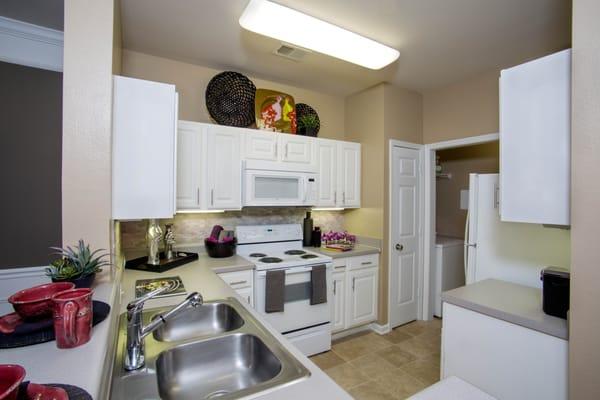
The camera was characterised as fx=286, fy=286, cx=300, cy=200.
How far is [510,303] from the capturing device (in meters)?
1.70

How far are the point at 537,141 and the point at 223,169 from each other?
2238mm

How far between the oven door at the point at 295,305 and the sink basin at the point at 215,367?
1.16 meters

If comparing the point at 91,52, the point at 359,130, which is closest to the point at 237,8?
the point at 91,52

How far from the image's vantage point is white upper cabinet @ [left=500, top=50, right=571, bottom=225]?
1.42 meters

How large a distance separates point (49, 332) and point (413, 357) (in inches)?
111

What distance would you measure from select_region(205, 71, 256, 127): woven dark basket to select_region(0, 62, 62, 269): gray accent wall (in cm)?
127

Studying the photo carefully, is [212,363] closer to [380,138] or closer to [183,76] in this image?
[183,76]

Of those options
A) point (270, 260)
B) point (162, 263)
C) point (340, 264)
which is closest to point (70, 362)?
point (162, 263)

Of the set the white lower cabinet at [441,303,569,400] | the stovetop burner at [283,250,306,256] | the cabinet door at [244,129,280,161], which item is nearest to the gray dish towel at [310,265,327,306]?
the stovetop burner at [283,250,306,256]

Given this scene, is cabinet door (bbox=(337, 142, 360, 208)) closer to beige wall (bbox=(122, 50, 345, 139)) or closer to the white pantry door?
the white pantry door

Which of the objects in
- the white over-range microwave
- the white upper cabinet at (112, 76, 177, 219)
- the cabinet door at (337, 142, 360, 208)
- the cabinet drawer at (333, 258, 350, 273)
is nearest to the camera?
the white upper cabinet at (112, 76, 177, 219)

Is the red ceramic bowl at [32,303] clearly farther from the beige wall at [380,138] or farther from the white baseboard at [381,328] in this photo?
the white baseboard at [381,328]

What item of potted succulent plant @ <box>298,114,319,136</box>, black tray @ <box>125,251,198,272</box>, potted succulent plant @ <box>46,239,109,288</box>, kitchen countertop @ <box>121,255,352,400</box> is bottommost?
kitchen countertop @ <box>121,255,352,400</box>

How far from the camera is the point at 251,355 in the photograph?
118 cm
